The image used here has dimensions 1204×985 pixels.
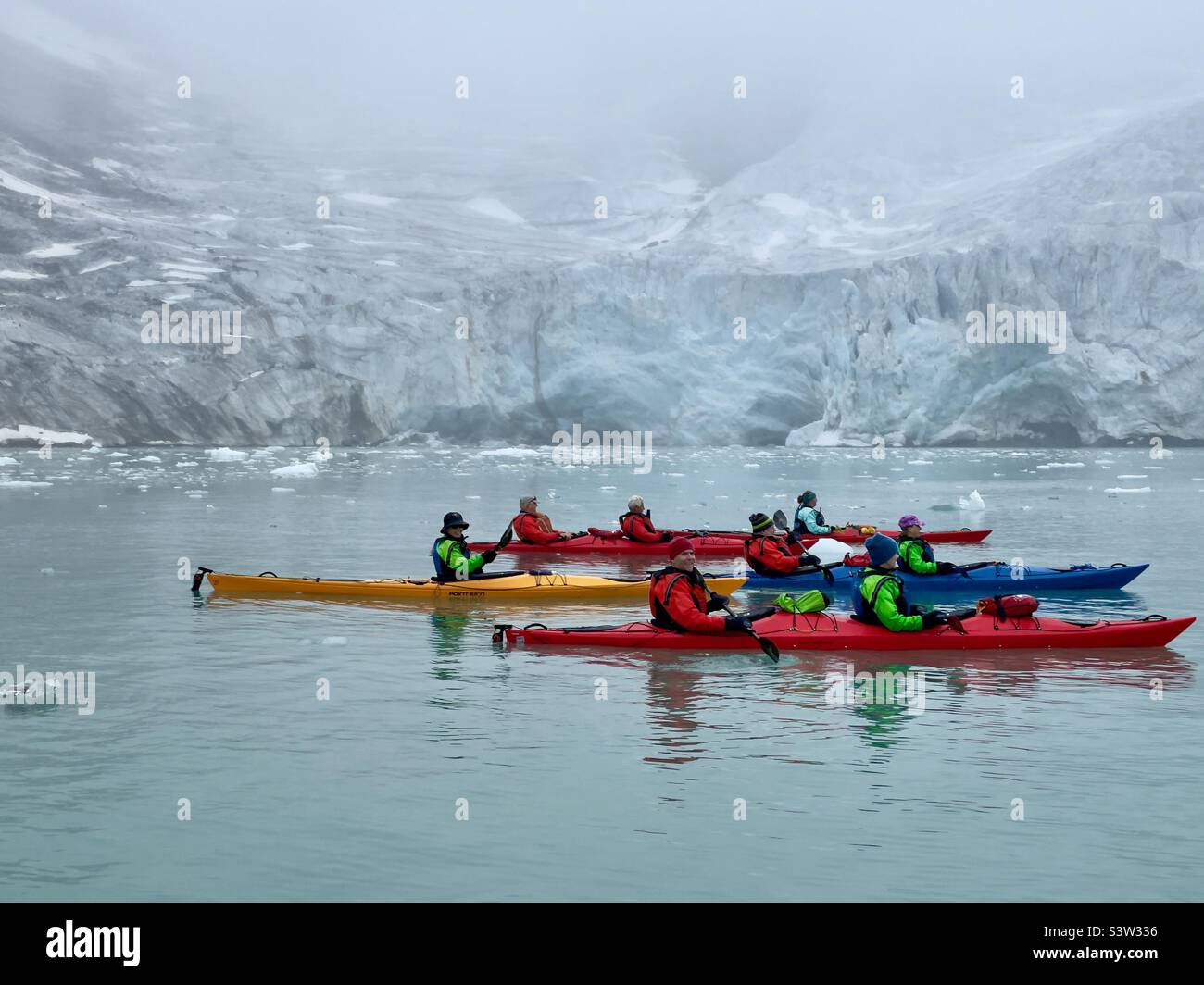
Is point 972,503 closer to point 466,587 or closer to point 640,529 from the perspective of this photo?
point 640,529

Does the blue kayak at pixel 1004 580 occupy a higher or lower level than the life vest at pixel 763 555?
lower

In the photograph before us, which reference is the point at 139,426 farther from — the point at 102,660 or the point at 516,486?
the point at 102,660

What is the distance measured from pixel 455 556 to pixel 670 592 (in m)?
3.83

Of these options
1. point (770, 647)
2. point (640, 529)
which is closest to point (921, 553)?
point (770, 647)

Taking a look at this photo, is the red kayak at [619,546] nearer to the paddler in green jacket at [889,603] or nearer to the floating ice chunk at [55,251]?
the paddler in green jacket at [889,603]

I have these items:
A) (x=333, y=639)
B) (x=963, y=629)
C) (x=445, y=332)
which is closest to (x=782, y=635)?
(x=963, y=629)

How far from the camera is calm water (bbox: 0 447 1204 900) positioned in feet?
19.0

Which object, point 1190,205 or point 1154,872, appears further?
point 1190,205

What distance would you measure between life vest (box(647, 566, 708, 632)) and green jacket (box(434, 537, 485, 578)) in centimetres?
337

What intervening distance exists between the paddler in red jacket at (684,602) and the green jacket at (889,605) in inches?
43.1

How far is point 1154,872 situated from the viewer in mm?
5730

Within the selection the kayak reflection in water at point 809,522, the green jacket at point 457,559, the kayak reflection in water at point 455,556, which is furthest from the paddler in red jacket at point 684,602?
the kayak reflection in water at point 809,522

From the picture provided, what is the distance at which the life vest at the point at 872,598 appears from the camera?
35.1 feet
